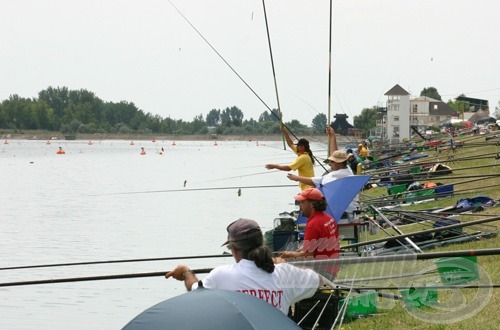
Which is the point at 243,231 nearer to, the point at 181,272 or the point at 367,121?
the point at 181,272

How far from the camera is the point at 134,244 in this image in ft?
80.1

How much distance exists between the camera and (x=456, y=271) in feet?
25.4

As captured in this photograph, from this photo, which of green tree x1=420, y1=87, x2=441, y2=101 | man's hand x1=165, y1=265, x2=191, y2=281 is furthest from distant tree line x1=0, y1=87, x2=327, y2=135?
man's hand x1=165, y1=265, x2=191, y2=281

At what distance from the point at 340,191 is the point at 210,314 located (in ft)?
20.3

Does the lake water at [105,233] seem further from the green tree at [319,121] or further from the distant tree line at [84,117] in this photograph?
the distant tree line at [84,117]

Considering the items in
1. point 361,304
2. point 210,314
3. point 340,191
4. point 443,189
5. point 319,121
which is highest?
point 319,121

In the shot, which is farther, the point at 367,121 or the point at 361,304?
the point at 367,121

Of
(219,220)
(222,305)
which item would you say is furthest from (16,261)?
(222,305)

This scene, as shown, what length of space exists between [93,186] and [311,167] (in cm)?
3601

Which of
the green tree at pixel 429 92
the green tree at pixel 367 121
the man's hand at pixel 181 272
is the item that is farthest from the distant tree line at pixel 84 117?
the man's hand at pixel 181 272

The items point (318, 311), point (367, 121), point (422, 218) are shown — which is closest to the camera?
point (318, 311)

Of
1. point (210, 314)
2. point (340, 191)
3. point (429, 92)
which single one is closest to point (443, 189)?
point (340, 191)

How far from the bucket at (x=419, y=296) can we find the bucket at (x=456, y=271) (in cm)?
16

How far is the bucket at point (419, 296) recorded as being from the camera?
25.1 feet
